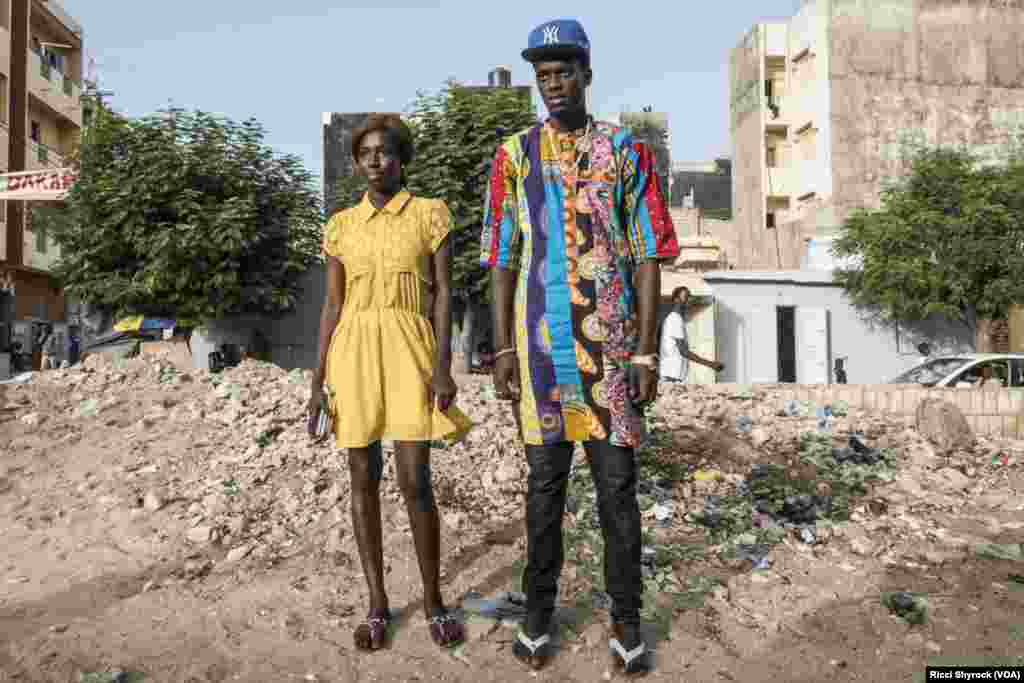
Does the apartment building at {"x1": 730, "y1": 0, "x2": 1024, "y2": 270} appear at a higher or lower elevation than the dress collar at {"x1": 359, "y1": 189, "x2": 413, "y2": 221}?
higher

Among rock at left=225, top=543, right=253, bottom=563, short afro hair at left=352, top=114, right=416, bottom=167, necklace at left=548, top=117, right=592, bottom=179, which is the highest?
short afro hair at left=352, top=114, right=416, bottom=167

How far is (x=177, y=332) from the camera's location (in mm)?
15414

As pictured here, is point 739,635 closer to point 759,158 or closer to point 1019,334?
point 1019,334

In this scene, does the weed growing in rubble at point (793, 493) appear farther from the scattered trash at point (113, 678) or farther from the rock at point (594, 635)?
the scattered trash at point (113, 678)

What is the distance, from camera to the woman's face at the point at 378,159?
3039 millimetres

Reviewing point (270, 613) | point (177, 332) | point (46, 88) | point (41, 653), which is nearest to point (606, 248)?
point (270, 613)

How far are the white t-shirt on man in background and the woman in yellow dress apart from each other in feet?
19.0

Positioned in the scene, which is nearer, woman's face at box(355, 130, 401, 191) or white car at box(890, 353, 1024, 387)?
woman's face at box(355, 130, 401, 191)

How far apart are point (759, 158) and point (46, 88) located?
23876 mm

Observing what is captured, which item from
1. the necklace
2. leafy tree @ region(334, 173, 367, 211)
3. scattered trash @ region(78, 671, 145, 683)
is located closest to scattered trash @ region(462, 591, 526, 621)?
scattered trash @ region(78, 671, 145, 683)

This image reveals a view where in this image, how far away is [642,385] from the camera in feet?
8.70

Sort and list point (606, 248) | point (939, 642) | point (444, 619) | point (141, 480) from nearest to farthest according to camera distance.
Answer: point (606, 248) < point (444, 619) < point (939, 642) < point (141, 480)

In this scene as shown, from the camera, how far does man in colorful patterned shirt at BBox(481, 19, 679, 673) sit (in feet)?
8.75

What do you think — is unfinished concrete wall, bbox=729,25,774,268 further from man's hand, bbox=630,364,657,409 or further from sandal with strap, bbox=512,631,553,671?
sandal with strap, bbox=512,631,553,671
